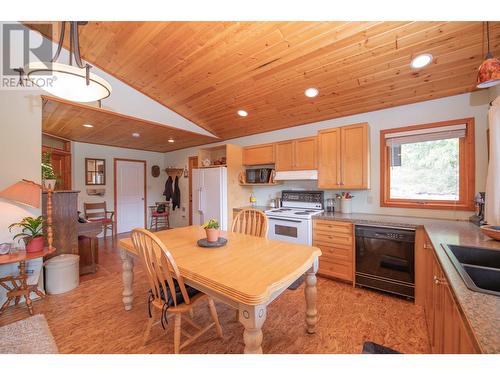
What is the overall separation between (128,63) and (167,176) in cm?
394

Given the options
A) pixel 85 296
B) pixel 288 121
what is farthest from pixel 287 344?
pixel 288 121

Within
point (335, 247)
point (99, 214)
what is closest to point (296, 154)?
point (335, 247)

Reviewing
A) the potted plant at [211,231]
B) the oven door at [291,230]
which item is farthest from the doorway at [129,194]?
the potted plant at [211,231]

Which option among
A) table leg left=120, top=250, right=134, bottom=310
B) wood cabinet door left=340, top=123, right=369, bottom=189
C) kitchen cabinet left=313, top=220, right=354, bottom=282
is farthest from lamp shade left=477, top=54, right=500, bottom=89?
table leg left=120, top=250, right=134, bottom=310

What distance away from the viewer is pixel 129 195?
18.5ft

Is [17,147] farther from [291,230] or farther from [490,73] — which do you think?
[490,73]

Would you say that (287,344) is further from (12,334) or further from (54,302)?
(54,302)

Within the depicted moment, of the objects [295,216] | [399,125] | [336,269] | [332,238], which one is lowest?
[336,269]

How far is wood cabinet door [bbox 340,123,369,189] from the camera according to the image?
2732mm

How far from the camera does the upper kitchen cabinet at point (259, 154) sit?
12.1ft

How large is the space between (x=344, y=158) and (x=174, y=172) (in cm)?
474

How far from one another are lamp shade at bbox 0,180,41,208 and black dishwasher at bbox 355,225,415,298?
361cm

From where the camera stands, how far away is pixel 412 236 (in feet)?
7.20
